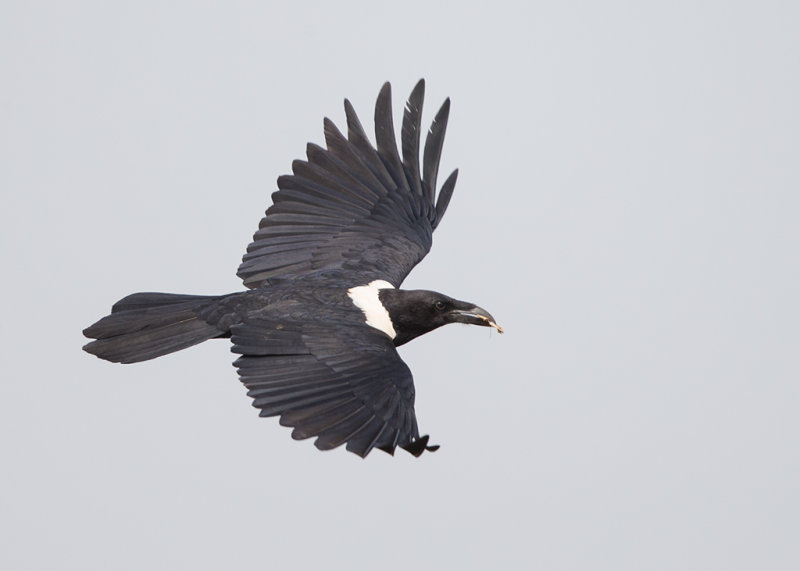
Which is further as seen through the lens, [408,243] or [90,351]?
[408,243]

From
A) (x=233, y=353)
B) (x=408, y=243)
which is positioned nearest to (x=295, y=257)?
(x=408, y=243)

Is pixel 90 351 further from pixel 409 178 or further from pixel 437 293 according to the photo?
pixel 409 178

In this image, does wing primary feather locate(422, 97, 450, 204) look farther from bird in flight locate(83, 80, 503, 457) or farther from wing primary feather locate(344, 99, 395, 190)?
wing primary feather locate(344, 99, 395, 190)

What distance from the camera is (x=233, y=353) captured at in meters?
11.8

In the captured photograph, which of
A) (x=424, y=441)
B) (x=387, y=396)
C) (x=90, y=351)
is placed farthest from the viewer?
(x=90, y=351)

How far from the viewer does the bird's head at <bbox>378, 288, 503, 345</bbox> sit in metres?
13.0

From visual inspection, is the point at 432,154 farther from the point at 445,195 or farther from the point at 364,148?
the point at 364,148

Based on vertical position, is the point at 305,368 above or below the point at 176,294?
below

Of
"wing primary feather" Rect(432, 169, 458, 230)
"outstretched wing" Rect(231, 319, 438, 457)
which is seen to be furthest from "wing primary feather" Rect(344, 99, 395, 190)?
"outstretched wing" Rect(231, 319, 438, 457)

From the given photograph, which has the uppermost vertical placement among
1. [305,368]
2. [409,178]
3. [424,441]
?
[409,178]

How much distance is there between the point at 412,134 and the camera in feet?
49.0

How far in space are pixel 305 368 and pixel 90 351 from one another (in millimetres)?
2193

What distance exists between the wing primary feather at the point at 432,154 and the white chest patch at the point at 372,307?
2275 millimetres

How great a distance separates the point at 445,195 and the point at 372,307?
2.81m
